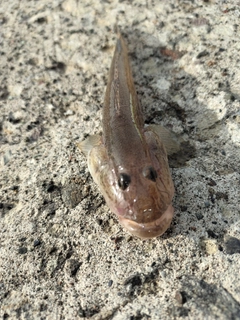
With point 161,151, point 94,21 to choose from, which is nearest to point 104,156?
point 161,151

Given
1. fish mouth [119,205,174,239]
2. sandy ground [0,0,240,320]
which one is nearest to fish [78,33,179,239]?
fish mouth [119,205,174,239]

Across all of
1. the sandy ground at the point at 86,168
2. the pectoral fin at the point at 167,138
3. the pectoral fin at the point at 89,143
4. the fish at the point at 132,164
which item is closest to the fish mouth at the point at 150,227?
the fish at the point at 132,164

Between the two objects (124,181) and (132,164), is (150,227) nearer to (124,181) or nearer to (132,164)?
(124,181)

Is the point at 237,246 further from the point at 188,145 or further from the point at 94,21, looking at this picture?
the point at 94,21

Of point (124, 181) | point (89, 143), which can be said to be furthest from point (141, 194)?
point (89, 143)

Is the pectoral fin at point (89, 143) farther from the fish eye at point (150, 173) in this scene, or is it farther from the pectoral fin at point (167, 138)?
the fish eye at point (150, 173)

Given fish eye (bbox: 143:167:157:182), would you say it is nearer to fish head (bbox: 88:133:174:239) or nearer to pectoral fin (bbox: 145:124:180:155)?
fish head (bbox: 88:133:174:239)

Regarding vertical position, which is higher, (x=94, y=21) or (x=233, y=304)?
A: (x=94, y=21)
